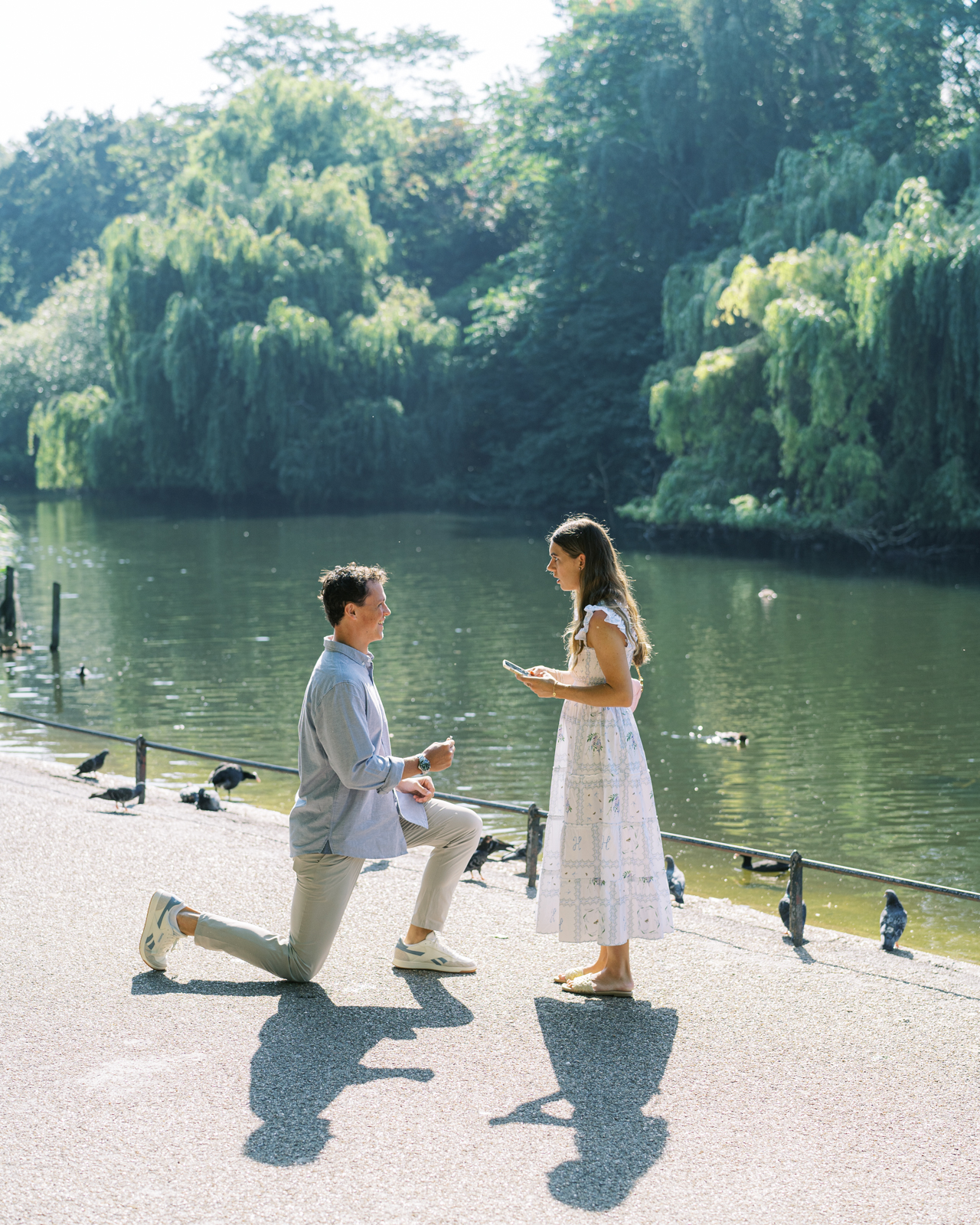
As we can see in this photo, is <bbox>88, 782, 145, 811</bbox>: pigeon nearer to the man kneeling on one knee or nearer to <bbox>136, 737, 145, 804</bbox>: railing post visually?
<bbox>136, 737, 145, 804</bbox>: railing post

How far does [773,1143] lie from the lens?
14.0 feet

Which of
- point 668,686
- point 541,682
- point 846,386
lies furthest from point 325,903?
point 846,386

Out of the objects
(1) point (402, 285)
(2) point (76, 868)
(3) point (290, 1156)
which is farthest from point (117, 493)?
(3) point (290, 1156)

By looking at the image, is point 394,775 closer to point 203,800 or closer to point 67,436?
point 203,800

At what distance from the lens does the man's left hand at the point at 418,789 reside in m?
5.46

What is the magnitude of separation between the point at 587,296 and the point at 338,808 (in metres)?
44.1

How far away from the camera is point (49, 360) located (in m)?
54.3

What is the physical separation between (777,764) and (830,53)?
34963mm

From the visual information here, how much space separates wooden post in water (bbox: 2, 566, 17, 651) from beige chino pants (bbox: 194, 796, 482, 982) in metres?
17.3

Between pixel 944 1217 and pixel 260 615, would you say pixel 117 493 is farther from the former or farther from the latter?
pixel 944 1217

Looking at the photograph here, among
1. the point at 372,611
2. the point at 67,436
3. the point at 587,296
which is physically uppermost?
the point at 587,296

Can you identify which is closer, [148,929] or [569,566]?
[569,566]

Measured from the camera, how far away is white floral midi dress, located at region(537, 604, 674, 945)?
5.39 m

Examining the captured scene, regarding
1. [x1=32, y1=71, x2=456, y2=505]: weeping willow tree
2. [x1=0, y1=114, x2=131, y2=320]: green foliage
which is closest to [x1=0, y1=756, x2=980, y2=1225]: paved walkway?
[x1=32, y1=71, x2=456, y2=505]: weeping willow tree
